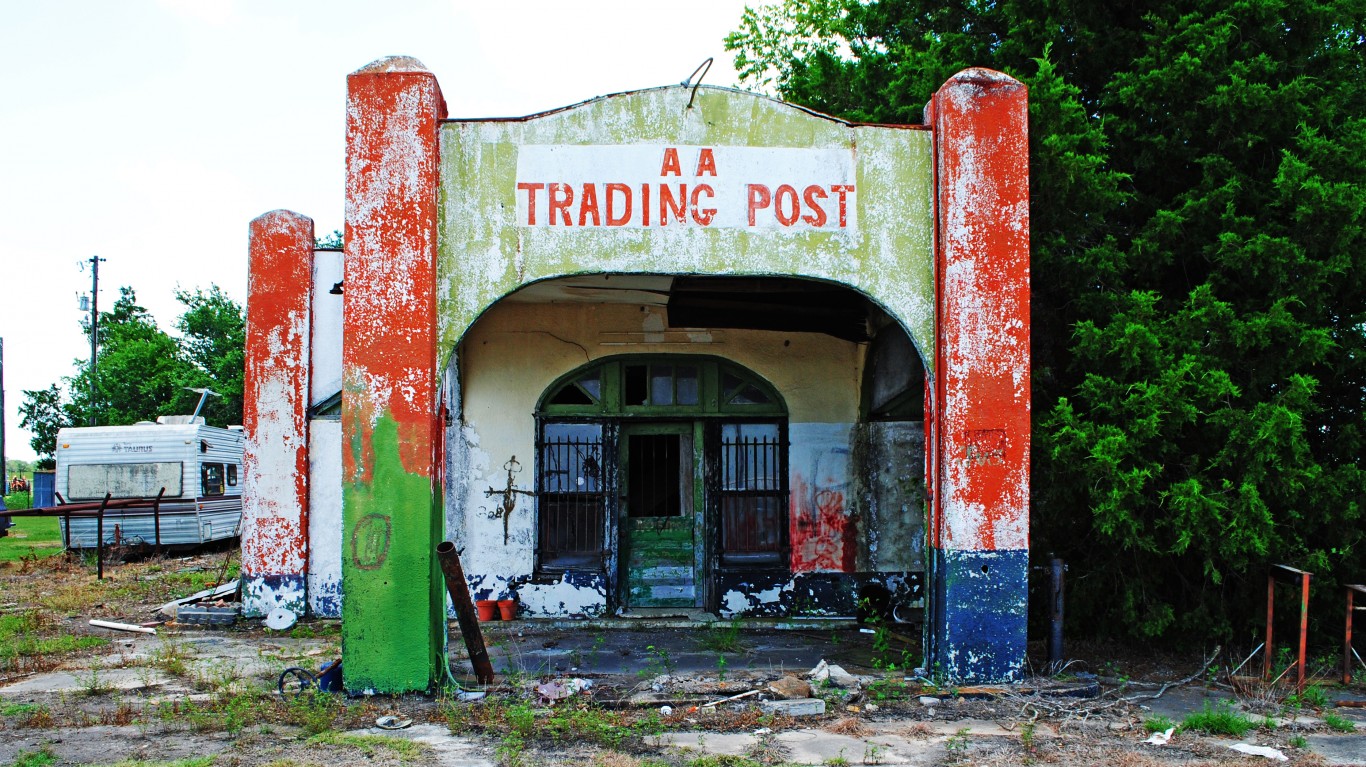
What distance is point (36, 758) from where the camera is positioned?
5684mm

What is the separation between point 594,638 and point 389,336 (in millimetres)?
3861

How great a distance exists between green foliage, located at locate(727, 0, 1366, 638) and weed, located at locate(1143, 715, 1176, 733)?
1.40 m

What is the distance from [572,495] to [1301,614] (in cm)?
667

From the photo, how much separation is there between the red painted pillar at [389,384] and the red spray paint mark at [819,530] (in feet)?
14.6

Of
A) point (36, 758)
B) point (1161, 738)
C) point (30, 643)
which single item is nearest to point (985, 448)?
point (1161, 738)

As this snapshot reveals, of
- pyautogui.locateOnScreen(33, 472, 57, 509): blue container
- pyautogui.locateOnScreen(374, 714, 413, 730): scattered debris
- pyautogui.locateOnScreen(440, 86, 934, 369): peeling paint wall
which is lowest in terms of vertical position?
pyautogui.locateOnScreen(33, 472, 57, 509): blue container

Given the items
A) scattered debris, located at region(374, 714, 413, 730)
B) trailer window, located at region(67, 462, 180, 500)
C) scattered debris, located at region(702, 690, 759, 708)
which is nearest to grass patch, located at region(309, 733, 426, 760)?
scattered debris, located at region(374, 714, 413, 730)

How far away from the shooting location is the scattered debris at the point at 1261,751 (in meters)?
5.72

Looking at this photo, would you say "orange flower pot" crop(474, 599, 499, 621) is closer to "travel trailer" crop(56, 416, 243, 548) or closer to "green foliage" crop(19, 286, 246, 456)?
"travel trailer" crop(56, 416, 243, 548)

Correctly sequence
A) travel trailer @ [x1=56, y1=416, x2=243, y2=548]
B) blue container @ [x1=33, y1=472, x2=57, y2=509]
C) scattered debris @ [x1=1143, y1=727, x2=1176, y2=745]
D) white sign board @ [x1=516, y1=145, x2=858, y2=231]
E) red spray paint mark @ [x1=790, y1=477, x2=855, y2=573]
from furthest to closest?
blue container @ [x1=33, y1=472, x2=57, y2=509]
travel trailer @ [x1=56, y1=416, x2=243, y2=548]
red spray paint mark @ [x1=790, y1=477, x2=855, y2=573]
white sign board @ [x1=516, y1=145, x2=858, y2=231]
scattered debris @ [x1=1143, y1=727, x2=1176, y2=745]

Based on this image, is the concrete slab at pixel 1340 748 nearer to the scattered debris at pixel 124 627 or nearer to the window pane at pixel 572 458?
the window pane at pixel 572 458

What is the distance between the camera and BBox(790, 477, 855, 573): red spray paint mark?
1023 cm

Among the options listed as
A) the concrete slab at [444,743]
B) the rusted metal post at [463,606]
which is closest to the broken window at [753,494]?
the rusted metal post at [463,606]

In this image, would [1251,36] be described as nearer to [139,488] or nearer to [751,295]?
[751,295]
